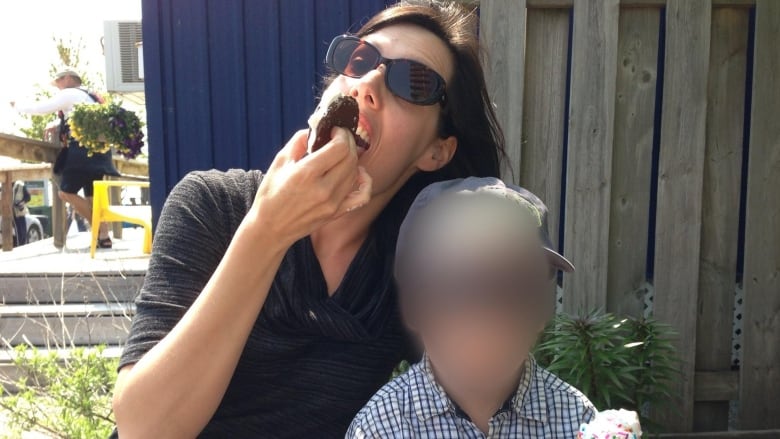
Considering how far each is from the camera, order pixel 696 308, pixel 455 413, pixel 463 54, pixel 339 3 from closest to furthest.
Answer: pixel 455 413
pixel 463 54
pixel 696 308
pixel 339 3

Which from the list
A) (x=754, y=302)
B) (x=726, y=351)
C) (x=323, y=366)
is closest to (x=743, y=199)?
(x=754, y=302)

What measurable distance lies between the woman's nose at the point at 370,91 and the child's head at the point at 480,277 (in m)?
0.40

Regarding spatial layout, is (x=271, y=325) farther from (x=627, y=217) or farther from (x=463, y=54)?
(x=627, y=217)

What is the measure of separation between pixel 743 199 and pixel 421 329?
2984 millimetres

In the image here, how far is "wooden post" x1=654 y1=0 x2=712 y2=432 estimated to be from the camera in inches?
130

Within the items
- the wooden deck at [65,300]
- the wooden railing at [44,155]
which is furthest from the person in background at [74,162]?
the wooden deck at [65,300]

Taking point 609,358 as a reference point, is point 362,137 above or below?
above

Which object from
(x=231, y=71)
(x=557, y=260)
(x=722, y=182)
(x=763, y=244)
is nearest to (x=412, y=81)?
(x=557, y=260)

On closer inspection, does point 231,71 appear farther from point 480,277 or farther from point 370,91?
point 480,277

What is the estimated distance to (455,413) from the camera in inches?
48.2

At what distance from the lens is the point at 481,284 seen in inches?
44.8

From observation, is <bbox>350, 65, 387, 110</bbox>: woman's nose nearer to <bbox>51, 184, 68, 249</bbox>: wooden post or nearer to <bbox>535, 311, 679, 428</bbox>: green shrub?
<bbox>535, 311, 679, 428</bbox>: green shrub

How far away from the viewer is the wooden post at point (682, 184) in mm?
3303

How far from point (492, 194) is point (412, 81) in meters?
0.49
